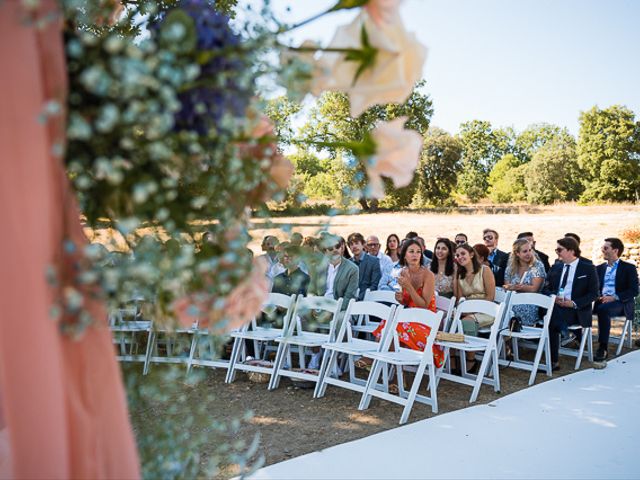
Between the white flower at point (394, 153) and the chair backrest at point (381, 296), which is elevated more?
the white flower at point (394, 153)

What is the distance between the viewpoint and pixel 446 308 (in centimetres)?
783

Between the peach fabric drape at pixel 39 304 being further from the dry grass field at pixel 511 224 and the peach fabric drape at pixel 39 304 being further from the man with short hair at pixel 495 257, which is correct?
the dry grass field at pixel 511 224

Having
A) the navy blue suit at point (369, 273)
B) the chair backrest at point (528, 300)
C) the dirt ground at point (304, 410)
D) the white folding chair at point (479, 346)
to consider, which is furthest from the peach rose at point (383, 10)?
the navy blue suit at point (369, 273)

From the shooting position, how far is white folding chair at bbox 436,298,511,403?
6543mm

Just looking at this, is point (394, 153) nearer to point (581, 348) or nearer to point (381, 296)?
point (381, 296)

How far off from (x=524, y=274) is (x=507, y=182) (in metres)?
68.0

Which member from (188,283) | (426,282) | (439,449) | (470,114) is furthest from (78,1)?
(470,114)

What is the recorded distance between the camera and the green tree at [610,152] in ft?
178

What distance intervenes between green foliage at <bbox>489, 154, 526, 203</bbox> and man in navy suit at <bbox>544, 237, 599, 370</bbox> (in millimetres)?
62217

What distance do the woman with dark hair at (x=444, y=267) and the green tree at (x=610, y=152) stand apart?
50.7 metres

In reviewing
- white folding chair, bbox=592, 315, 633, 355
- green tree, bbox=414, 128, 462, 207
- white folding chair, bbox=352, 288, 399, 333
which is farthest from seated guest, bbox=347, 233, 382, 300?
green tree, bbox=414, 128, 462, 207

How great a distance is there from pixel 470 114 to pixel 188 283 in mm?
91549

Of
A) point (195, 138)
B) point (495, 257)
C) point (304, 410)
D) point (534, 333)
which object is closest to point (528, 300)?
point (534, 333)

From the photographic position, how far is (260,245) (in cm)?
152
